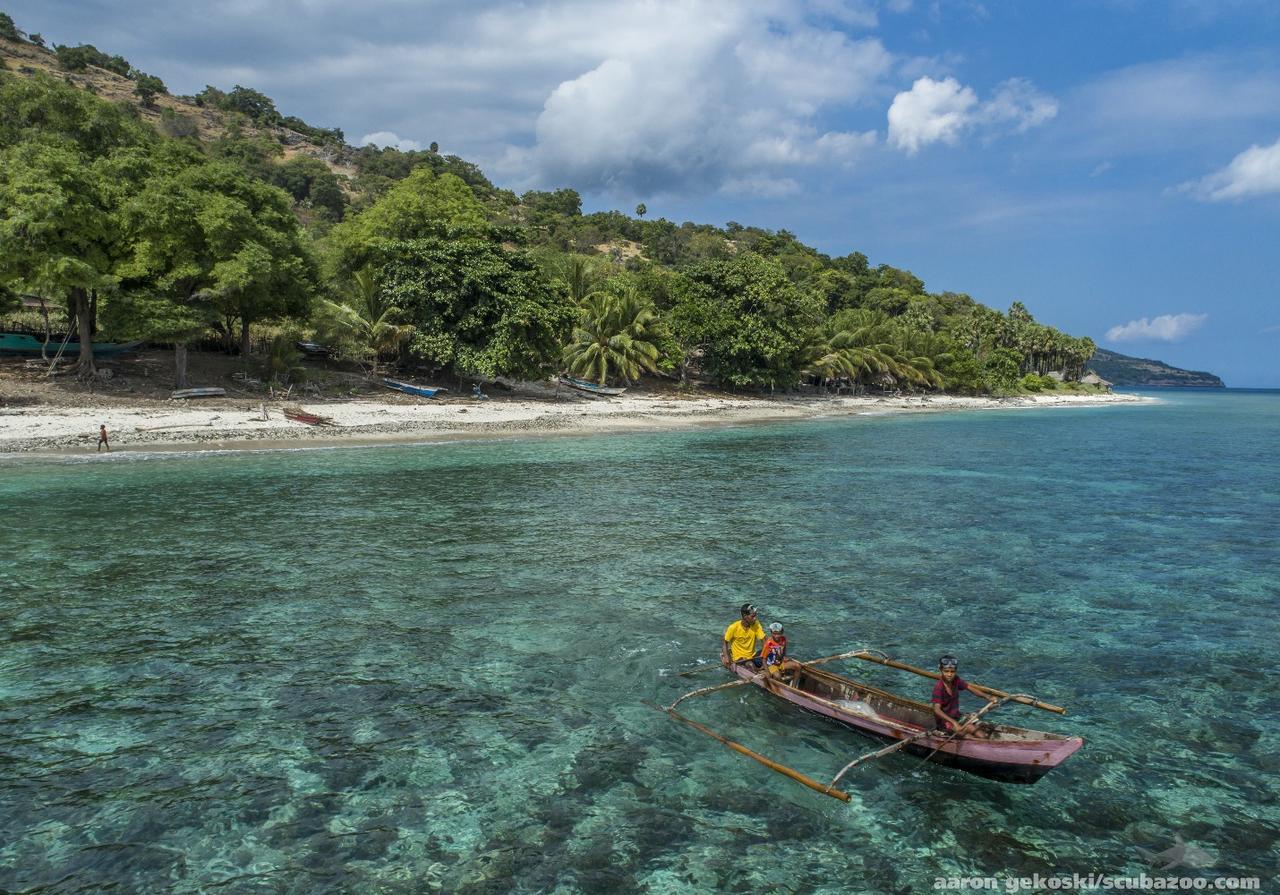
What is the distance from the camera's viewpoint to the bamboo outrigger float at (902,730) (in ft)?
28.7

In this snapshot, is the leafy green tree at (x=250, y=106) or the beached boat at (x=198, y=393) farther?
the leafy green tree at (x=250, y=106)

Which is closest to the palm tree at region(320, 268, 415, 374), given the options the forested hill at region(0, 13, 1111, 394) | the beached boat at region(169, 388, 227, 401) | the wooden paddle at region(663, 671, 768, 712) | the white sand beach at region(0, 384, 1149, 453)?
the forested hill at region(0, 13, 1111, 394)

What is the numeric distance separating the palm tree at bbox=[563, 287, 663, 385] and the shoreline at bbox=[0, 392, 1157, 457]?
300 cm

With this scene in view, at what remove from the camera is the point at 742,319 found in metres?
64.2

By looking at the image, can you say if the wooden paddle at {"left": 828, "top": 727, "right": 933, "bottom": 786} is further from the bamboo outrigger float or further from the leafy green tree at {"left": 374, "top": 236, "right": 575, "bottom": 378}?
the leafy green tree at {"left": 374, "top": 236, "right": 575, "bottom": 378}

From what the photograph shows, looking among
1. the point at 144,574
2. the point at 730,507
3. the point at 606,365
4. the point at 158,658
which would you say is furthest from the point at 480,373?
the point at 158,658

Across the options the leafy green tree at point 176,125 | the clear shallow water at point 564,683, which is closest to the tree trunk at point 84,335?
the clear shallow water at point 564,683

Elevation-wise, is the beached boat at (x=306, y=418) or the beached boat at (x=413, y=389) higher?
the beached boat at (x=413, y=389)

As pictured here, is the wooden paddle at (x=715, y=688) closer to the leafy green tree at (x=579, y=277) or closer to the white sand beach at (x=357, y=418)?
the white sand beach at (x=357, y=418)

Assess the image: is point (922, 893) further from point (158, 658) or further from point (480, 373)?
point (480, 373)

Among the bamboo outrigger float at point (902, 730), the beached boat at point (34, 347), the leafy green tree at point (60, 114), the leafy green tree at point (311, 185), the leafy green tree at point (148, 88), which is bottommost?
the bamboo outrigger float at point (902, 730)

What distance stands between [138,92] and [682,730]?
6644 inches

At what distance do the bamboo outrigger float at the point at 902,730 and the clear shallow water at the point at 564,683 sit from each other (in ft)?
1.18

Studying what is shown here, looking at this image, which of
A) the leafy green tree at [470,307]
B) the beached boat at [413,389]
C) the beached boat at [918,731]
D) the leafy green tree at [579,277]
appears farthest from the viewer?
the leafy green tree at [579,277]
